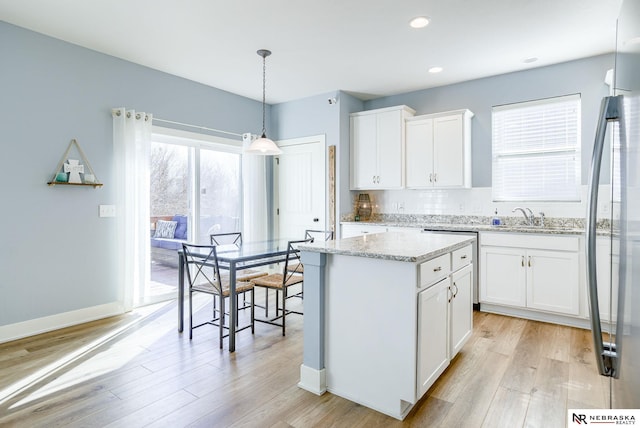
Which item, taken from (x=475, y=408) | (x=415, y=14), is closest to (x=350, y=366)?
(x=475, y=408)

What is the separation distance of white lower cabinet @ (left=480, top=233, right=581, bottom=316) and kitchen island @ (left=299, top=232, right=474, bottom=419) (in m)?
1.66

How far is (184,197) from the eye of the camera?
4.72 m

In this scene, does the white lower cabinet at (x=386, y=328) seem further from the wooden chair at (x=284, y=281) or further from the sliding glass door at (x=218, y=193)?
the sliding glass door at (x=218, y=193)

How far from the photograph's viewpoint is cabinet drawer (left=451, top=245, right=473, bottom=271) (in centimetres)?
253

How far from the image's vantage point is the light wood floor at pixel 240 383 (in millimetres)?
2023

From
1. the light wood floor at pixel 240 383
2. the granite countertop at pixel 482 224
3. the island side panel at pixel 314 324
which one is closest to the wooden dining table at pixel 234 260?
the light wood floor at pixel 240 383

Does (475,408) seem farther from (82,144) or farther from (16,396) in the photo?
(82,144)

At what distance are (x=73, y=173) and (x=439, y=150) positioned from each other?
414 cm

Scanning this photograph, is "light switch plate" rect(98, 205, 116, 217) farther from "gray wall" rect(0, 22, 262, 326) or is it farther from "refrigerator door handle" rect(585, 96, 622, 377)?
"refrigerator door handle" rect(585, 96, 622, 377)

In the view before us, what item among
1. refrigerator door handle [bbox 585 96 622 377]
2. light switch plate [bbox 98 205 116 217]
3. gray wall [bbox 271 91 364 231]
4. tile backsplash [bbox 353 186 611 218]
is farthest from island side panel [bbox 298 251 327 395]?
tile backsplash [bbox 353 186 611 218]

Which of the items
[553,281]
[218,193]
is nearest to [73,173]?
[218,193]

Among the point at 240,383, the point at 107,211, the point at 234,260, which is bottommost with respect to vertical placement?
the point at 240,383

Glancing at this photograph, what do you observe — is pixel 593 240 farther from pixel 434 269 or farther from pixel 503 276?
pixel 503 276

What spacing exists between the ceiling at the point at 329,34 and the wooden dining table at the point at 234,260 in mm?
2034
